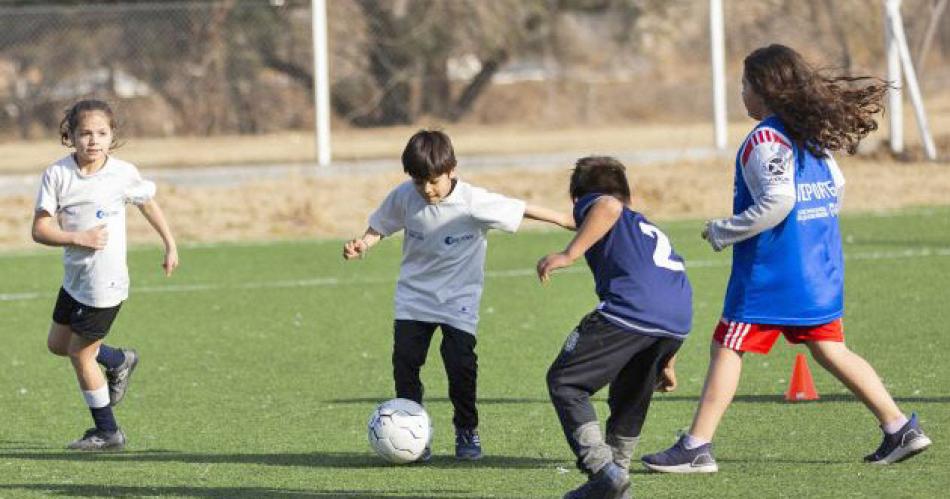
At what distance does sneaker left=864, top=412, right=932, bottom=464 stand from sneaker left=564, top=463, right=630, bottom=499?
1280 mm

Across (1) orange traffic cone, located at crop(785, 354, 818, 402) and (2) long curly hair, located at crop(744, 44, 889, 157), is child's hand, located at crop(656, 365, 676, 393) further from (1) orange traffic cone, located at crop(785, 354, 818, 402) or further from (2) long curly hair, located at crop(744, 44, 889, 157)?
(1) orange traffic cone, located at crop(785, 354, 818, 402)

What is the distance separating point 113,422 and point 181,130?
56.9 feet

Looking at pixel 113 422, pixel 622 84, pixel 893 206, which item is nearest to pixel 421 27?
pixel 622 84

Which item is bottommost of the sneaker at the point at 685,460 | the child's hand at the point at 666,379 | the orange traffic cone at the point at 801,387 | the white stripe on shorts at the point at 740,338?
the orange traffic cone at the point at 801,387

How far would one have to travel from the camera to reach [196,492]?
6.39 m

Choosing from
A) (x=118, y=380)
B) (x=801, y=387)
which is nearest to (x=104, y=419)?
(x=118, y=380)

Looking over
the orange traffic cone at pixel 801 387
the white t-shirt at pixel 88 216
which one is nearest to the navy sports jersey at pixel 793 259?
the orange traffic cone at pixel 801 387

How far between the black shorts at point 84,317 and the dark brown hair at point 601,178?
2472mm

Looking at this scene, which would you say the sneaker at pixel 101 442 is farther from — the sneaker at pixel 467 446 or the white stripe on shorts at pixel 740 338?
the white stripe on shorts at pixel 740 338

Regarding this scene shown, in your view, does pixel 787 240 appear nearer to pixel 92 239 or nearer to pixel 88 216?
pixel 92 239

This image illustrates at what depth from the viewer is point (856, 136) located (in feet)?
21.2

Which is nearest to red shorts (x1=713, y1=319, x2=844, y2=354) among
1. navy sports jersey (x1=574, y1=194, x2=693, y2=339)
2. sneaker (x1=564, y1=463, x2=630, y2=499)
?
navy sports jersey (x1=574, y1=194, x2=693, y2=339)

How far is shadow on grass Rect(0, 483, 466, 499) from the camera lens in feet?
20.6

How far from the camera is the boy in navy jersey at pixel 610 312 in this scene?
19.0 feet
